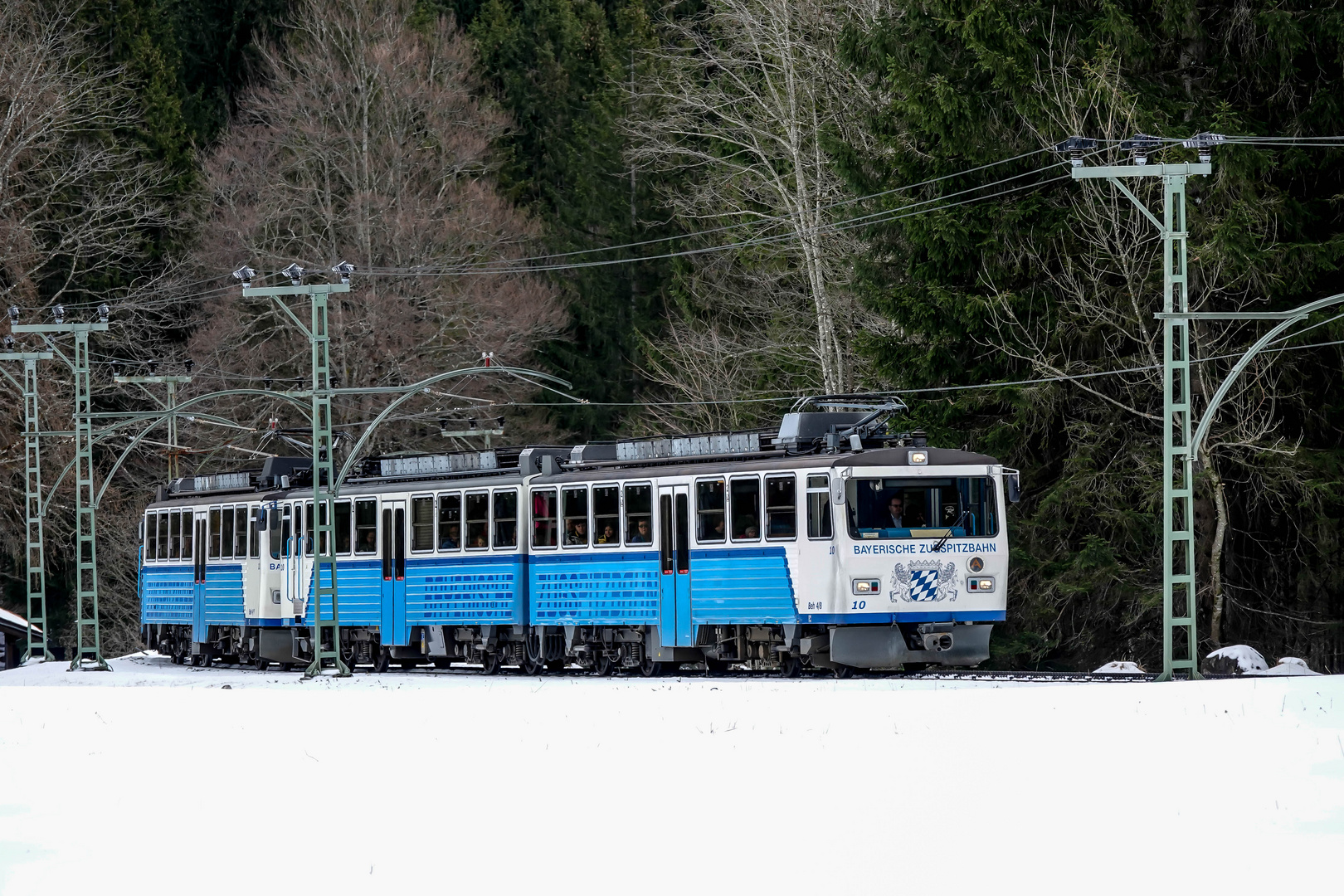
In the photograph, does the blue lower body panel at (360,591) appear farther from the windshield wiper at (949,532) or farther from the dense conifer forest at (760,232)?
the windshield wiper at (949,532)

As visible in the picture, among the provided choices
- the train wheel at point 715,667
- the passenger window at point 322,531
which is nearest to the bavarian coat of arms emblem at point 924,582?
the train wheel at point 715,667

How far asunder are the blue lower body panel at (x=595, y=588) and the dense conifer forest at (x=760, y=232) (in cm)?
807

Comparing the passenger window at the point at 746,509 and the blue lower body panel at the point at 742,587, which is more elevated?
the passenger window at the point at 746,509

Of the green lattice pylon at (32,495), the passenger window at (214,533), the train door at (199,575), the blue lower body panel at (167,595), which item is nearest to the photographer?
the passenger window at (214,533)

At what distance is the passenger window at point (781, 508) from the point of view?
96.6 ft

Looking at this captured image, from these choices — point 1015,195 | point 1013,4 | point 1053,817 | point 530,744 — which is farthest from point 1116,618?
point 1053,817

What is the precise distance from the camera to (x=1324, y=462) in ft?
123

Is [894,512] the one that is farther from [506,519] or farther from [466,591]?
[466,591]

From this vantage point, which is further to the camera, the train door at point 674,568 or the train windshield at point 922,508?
the train door at point 674,568

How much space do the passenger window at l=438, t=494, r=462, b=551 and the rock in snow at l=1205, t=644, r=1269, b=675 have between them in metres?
11.4

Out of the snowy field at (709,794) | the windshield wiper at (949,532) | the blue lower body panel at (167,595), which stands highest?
the windshield wiper at (949,532)

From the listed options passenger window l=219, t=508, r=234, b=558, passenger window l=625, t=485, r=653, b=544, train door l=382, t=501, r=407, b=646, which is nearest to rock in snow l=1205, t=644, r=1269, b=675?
passenger window l=625, t=485, r=653, b=544

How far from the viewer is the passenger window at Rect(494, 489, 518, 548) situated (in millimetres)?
34312

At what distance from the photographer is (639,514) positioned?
104 feet
